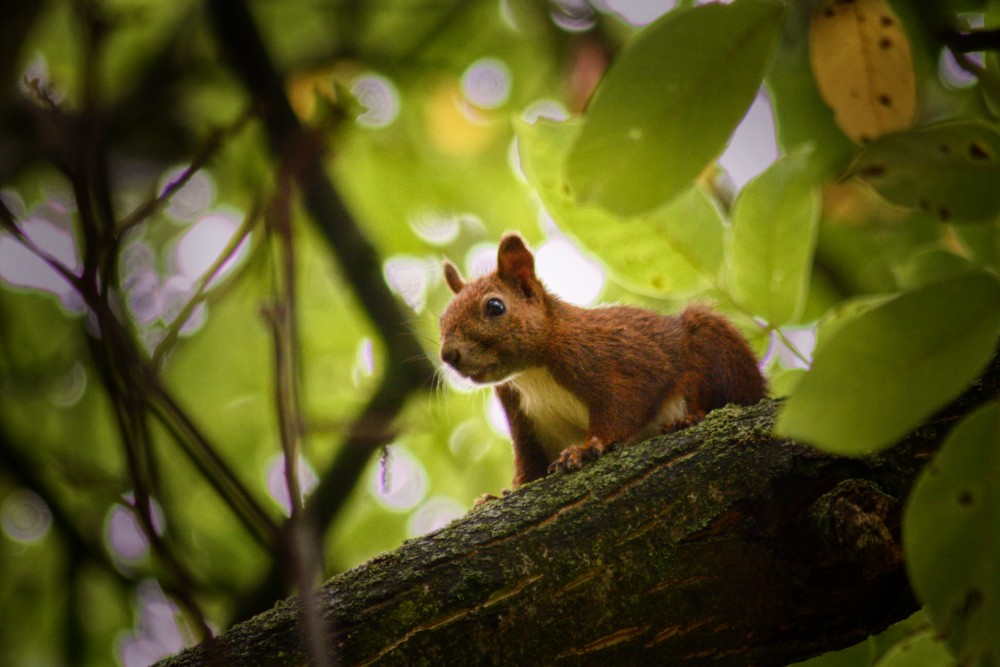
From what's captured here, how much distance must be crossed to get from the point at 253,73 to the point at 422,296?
1280 millimetres

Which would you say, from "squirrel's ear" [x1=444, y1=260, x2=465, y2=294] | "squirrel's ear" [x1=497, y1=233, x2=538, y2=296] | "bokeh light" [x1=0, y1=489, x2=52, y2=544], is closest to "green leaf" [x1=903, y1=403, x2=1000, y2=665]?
"squirrel's ear" [x1=497, y1=233, x2=538, y2=296]

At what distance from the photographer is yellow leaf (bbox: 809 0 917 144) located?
1.91 metres

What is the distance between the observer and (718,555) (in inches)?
82.9

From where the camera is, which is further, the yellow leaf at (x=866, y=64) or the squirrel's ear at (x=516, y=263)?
the squirrel's ear at (x=516, y=263)

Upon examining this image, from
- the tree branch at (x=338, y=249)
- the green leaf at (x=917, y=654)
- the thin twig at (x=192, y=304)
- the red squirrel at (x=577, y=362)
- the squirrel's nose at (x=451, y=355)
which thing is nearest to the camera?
the thin twig at (x=192, y=304)

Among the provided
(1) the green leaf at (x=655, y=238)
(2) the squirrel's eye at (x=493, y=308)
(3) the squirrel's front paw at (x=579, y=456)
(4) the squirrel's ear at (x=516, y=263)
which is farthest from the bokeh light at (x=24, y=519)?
(1) the green leaf at (x=655, y=238)

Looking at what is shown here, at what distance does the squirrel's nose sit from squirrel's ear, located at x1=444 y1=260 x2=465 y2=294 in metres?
0.58

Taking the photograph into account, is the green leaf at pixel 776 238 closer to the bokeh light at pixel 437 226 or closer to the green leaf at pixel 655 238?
the green leaf at pixel 655 238

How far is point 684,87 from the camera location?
1.23 meters

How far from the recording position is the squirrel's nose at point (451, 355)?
142 inches

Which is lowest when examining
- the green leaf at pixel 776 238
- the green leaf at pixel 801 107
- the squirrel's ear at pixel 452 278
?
the green leaf at pixel 776 238

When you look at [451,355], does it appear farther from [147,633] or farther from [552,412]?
[147,633]

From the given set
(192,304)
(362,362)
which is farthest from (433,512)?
(192,304)

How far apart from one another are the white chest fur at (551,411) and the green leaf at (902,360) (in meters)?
2.47
